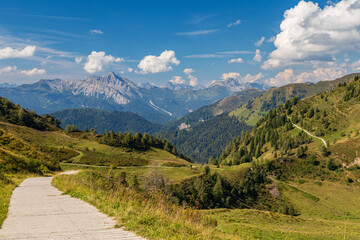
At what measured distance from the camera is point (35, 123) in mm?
138500

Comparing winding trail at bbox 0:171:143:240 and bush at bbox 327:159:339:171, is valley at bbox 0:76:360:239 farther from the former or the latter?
bush at bbox 327:159:339:171

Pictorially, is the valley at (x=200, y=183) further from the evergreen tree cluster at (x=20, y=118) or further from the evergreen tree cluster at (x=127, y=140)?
the evergreen tree cluster at (x=127, y=140)

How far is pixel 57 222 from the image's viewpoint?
9391 millimetres

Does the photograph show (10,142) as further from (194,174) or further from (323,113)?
(323,113)

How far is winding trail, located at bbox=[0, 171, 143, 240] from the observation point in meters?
8.02

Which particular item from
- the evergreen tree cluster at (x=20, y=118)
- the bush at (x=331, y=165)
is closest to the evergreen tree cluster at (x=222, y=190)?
the bush at (x=331, y=165)

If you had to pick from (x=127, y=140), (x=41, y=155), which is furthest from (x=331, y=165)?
(x=41, y=155)

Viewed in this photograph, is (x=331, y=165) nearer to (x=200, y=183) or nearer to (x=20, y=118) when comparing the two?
(x=200, y=183)

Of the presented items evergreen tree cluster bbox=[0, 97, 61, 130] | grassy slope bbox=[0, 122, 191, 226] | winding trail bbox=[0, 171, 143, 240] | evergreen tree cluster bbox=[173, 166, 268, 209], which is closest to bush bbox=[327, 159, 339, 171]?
evergreen tree cluster bbox=[173, 166, 268, 209]

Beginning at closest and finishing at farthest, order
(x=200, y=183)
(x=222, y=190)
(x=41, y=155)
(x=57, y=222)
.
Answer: (x=57, y=222) → (x=41, y=155) → (x=200, y=183) → (x=222, y=190)

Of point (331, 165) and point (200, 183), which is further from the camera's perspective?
point (331, 165)

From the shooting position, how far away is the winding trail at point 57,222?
8016 mm

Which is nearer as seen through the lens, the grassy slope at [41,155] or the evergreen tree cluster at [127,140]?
the grassy slope at [41,155]

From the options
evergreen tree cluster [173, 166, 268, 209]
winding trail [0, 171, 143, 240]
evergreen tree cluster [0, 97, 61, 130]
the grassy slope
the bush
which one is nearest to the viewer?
winding trail [0, 171, 143, 240]
